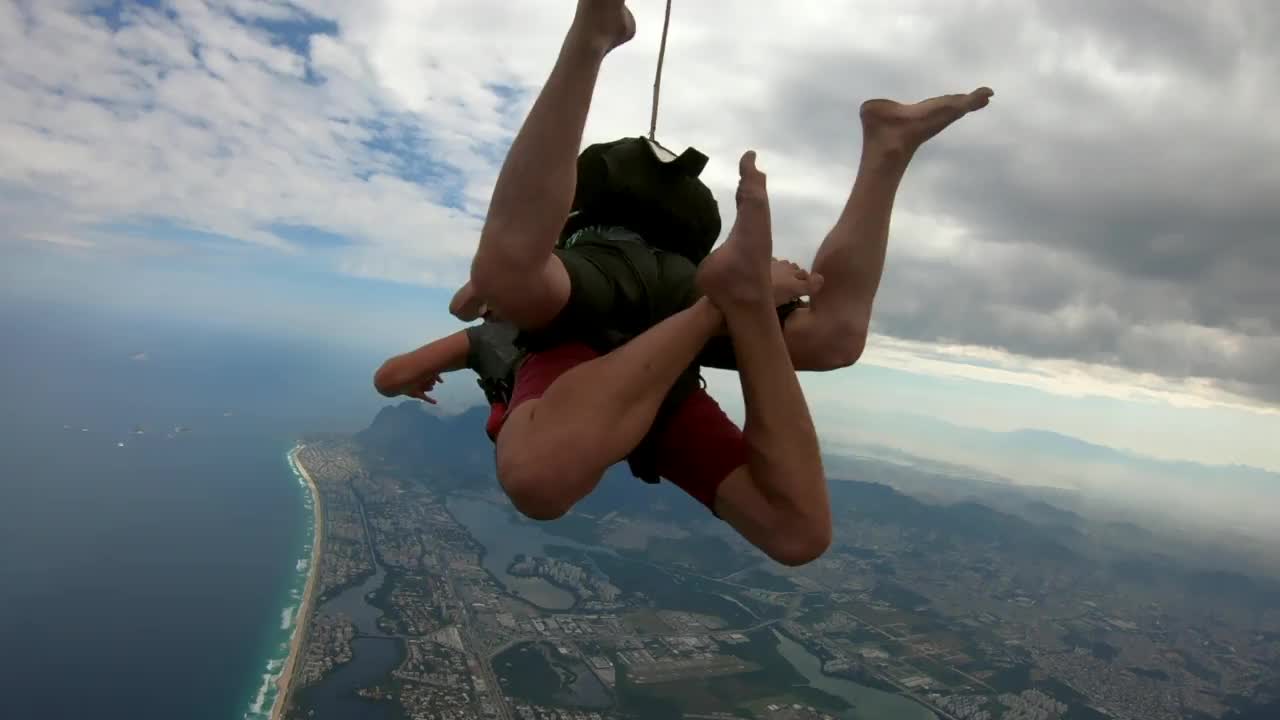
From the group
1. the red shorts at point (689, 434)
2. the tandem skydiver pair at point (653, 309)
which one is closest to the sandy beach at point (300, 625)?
the red shorts at point (689, 434)

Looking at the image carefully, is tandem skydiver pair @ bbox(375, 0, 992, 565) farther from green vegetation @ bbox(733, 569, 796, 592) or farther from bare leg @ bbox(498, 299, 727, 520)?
green vegetation @ bbox(733, 569, 796, 592)

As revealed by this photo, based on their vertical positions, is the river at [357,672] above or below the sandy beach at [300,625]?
above

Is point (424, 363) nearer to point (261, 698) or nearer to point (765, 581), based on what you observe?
point (261, 698)

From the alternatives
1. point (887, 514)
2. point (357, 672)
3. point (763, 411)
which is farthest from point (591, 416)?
point (887, 514)

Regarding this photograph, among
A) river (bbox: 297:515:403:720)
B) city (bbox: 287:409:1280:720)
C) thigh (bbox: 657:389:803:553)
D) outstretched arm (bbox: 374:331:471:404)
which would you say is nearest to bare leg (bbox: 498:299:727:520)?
thigh (bbox: 657:389:803:553)

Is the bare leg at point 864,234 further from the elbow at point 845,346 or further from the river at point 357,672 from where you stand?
the river at point 357,672
